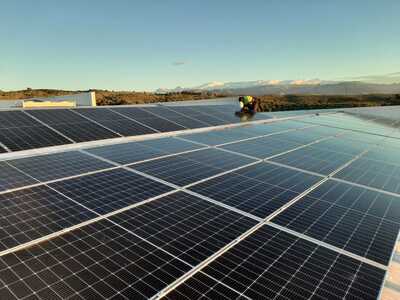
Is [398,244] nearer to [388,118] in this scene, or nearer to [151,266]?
[151,266]

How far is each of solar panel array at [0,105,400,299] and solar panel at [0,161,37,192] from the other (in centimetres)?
9

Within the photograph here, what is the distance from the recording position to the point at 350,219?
904cm

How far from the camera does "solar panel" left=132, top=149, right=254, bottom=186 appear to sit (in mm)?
10820

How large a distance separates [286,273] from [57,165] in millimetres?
9033

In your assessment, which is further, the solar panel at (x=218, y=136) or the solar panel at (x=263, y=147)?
the solar panel at (x=218, y=136)

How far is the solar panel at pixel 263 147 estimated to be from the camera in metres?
15.5

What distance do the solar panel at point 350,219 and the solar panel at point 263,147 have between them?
15.0 feet

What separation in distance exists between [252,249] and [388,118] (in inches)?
1761

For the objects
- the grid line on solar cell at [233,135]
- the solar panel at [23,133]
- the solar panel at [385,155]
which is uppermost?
the solar panel at [23,133]

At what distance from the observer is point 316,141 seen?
66.3 ft

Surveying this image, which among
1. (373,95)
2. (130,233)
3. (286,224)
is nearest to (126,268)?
(130,233)

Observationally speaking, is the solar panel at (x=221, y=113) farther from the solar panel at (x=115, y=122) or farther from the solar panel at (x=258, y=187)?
the solar panel at (x=258, y=187)

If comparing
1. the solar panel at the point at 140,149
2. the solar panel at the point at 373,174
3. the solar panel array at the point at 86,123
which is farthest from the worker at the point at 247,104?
the solar panel at the point at 140,149

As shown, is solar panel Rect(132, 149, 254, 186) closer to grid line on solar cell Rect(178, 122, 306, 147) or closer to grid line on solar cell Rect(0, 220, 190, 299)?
grid line on solar cell Rect(178, 122, 306, 147)
